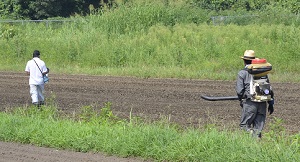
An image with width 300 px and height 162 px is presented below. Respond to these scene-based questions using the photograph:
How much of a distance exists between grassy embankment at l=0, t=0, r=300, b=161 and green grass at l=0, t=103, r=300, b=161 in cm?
2

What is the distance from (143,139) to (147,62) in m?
17.2

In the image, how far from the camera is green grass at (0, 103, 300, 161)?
379 inches

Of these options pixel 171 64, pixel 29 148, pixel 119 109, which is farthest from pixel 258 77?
pixel 171 64

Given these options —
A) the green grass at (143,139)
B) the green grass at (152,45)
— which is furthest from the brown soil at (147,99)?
the green grass at (152,45)

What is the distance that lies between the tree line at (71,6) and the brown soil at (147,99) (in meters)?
19.8

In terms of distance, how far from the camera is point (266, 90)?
10758 mm

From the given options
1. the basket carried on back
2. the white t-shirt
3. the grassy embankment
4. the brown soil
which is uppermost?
the basket carried on back

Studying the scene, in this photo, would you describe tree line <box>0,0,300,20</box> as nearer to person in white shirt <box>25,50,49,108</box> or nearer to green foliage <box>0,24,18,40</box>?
green foliage <box>0,24,18,40</box>

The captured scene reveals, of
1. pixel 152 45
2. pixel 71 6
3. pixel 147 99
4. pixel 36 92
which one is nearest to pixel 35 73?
pixel 36 92

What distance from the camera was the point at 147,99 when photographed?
62.7 feet

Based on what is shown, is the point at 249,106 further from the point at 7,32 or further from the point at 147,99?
the point at 7,32

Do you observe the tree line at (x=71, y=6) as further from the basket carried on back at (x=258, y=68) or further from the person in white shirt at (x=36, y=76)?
the basket carried on back at (x=258, y=68)

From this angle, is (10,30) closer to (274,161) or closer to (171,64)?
(171,64)

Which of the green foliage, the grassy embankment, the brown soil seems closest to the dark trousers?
the grassy embankment
